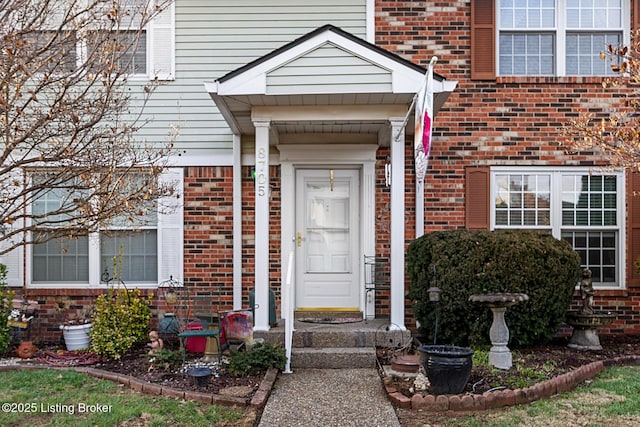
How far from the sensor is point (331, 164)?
7949 mm

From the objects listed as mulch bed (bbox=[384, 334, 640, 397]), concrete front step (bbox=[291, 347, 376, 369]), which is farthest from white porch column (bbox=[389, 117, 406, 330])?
mulch bed (bbox=[384, 334, 640, 397])

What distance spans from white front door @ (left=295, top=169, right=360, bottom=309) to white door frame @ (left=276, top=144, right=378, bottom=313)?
0.50 ft

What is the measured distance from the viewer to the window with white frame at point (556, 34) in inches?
312

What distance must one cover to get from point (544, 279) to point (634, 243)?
2.19m

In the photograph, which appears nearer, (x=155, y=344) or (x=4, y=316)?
(x=155, y=344)

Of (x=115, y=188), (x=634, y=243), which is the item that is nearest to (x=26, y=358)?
(x=115, y=188)

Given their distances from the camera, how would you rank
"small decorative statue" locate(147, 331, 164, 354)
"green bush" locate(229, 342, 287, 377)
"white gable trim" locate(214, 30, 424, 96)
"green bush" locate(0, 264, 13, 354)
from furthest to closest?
"green bush" locate(0, 264, 13, 354) < "small decorative statue" locate(147, 331, 164, 354) < "white gable trim" locate(214, 30, 424, 96) < "green bush" locate(229, 342, 287, 377)

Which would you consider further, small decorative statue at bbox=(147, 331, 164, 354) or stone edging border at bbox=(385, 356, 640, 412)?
small decorative statue at bbox=(147, 331, 164, 354)

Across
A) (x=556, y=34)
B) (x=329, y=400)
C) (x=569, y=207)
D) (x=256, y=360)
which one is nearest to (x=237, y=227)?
(x=256, y=360)

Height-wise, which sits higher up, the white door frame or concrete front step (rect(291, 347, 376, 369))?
the white door frame

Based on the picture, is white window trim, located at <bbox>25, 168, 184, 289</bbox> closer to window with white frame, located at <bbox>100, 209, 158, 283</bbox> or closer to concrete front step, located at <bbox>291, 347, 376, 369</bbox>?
window with white frame, located at <bbox>100, 209, 158, 283</bbox>

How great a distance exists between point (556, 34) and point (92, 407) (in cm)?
726

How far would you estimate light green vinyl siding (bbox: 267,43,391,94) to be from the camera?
6223 millimetres

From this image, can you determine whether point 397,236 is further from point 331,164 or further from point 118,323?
point 118,323
